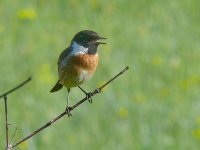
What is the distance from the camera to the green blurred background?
366 inches

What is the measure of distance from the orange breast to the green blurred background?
3.12 meters

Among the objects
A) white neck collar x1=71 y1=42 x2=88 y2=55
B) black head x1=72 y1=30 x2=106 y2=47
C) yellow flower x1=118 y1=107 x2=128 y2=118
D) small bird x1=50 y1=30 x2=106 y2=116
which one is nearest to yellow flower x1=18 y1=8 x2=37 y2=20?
yellow flower x1=118 y1=107 x2=128 y2=118

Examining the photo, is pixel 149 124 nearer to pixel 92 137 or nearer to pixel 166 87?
pixel 92 137

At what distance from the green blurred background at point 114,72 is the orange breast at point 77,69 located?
3.12 m

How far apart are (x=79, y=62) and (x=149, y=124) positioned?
4.00 metres

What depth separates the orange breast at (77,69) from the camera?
5.43 meters

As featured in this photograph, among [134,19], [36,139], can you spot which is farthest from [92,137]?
[134,19]

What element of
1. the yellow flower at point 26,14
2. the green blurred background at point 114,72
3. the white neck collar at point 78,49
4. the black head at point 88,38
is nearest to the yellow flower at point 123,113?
the green blurred background at point 114,72

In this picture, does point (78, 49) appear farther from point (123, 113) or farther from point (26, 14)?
point (26, 14)

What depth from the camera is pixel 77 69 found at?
5.59 meters

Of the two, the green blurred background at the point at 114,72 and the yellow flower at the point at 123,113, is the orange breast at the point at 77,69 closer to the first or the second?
the green blurred background at the point at 114,72

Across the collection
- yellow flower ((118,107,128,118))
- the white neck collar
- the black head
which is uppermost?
yellow flower ((118,107,128,118))

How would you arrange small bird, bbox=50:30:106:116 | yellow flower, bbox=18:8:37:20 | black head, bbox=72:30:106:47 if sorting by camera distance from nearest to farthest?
black head, bbox=72:30:106:47, small bird, bbox=50:30:106:116, yellow flower, bbox=18:8:37:20

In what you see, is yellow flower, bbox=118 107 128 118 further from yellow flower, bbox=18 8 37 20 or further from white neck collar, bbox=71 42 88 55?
white neck collar, bbox=71 42 88 55
